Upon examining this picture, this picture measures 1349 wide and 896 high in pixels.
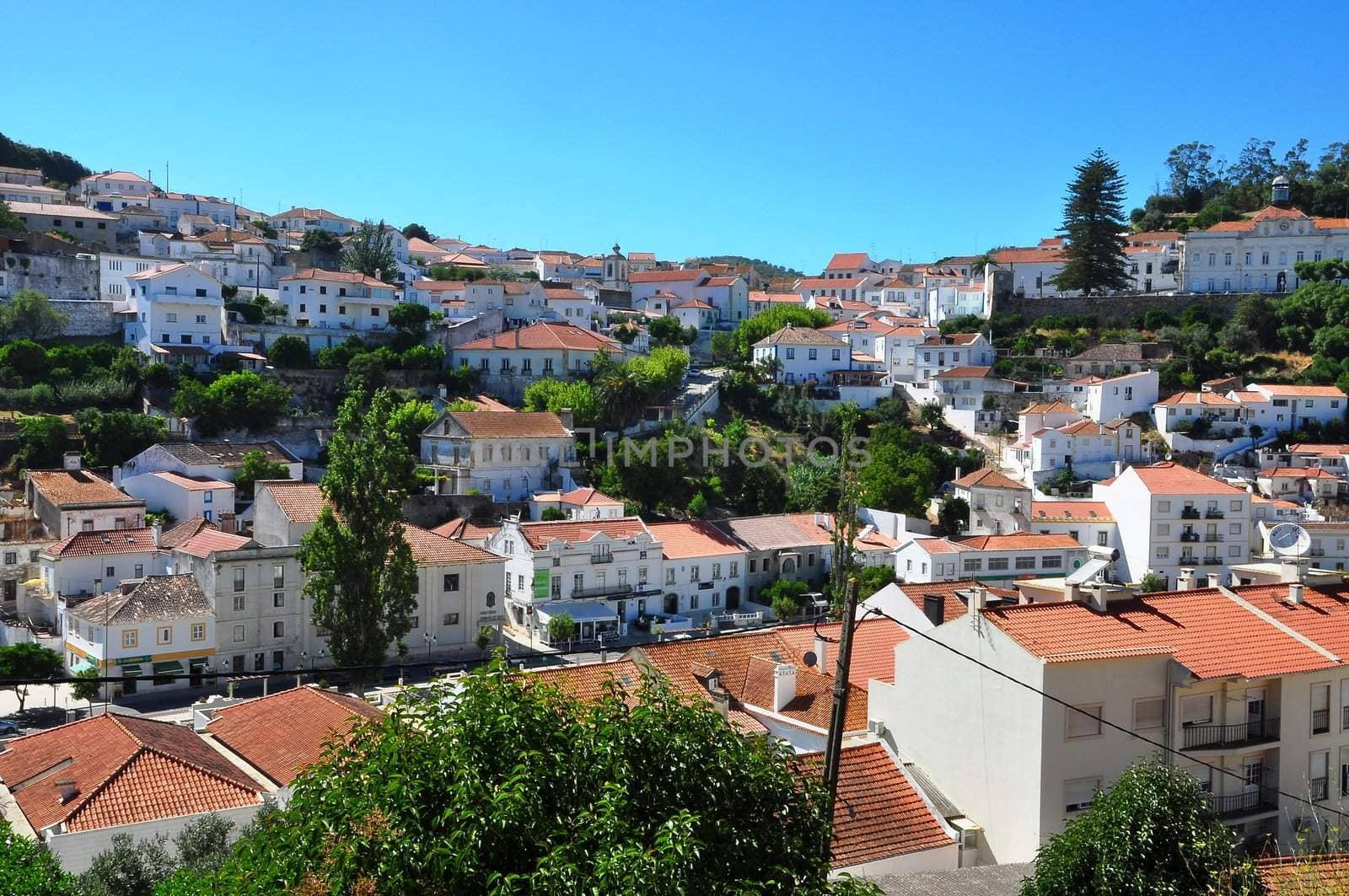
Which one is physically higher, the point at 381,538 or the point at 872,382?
the point at 872,382

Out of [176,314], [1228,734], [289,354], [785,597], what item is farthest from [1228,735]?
[176,314]

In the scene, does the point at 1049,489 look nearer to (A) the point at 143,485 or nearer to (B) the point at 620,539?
(B) the point at 620,539

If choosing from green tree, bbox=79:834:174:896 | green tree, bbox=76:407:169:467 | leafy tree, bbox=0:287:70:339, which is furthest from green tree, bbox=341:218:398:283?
green tree, bbox=79:834:174:896

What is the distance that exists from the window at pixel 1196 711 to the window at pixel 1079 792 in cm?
170

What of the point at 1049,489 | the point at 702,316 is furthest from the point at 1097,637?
the point at 702,316

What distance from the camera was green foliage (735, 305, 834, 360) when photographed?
78.6 metres

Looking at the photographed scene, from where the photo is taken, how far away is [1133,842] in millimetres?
12594

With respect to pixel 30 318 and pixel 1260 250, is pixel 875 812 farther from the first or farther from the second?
pixel 1260 250

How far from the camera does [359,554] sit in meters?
33.8

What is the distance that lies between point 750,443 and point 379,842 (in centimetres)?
5482

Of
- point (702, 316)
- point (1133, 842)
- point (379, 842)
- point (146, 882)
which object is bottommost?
point (146, 882)

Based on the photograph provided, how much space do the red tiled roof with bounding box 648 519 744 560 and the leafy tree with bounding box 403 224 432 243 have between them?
2642 inches

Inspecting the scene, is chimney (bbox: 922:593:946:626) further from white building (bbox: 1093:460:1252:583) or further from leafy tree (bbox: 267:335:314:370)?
leafy tree (bbox: 267:335:314:370)

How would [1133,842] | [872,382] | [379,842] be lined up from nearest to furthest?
1. [379,842]
2. [1133,842]
3. [872,382]
